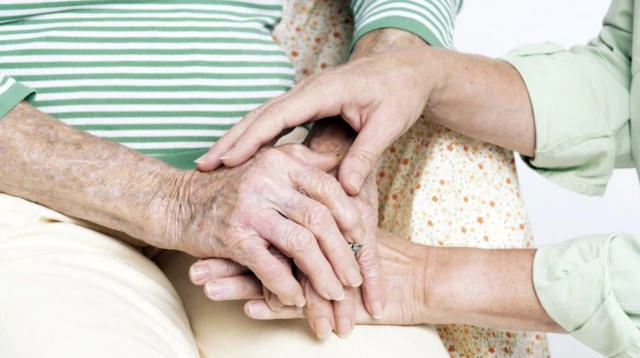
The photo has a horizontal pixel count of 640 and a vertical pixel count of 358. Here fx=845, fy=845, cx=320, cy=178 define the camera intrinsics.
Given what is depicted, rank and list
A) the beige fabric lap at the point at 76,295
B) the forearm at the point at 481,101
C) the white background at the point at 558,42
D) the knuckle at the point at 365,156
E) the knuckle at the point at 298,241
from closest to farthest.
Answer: the beige fabric lap at the point at 76,295 → the knuckle at the point at 298,241 → the knuckle at the point at 365,156 → the forearm at the point at 481,101 → the white background at the point at 558,42

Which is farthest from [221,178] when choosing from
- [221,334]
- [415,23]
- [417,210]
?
[415,23]

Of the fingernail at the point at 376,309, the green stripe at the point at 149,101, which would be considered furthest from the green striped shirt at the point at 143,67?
the fingernail at the point at 376,309

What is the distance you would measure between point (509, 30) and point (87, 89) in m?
1.50

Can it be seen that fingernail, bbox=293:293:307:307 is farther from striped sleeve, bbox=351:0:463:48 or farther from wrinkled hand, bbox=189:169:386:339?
striped sleeve, bbox=351:0:463:48

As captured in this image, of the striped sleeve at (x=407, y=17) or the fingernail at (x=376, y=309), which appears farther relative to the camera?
the striped sleeve at (x=407, y=17)

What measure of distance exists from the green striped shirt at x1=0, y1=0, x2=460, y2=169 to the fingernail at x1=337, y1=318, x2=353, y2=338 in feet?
1.10

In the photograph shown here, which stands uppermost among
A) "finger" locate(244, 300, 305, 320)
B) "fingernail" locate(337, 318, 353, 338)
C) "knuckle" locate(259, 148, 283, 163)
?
"knuckle" locate(259, 148, 283, 163)

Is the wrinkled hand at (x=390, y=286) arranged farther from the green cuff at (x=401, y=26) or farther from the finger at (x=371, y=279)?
the green cuff at (x=401, y=26)

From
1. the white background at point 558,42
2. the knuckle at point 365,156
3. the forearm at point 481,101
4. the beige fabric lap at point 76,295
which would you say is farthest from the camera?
the white background at point 558,42

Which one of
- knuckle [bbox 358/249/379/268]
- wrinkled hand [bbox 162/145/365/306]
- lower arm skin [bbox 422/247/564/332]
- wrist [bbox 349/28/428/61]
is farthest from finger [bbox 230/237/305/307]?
wrist [bbox 349/28/428/61]

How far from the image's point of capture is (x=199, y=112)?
119cm

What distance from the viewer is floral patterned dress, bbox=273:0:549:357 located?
48.1 inches

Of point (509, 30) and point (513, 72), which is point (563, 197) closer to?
point (509, 30)

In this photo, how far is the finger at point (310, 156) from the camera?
107 cm
